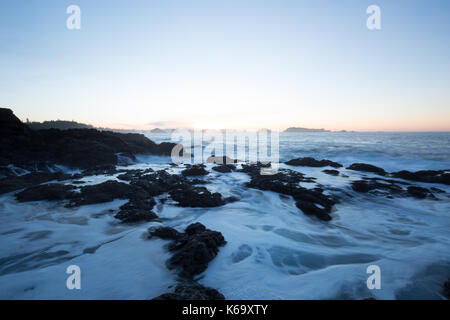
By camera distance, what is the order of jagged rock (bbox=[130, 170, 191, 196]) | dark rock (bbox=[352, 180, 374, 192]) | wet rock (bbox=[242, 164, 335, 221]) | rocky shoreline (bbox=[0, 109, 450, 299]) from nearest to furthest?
rocky shoreline (bbox=[0, 109, 450, 299]), wet rock (bbox=[242, 164, 335, 221]), jagged rock (bbox=[130, 170, 191, 196]), dark rock (bbox=[352, 180, 374, 192])

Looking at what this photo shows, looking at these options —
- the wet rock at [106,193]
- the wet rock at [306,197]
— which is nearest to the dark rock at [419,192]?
the wet rock at [306,197]

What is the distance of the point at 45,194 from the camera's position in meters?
6.52

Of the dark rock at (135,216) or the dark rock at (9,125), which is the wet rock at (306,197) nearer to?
the dark rock at (135,216)

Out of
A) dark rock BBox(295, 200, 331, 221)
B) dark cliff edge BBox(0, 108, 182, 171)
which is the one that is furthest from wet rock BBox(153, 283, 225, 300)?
dark cliff edge BBox(0, 108, 182, 171)

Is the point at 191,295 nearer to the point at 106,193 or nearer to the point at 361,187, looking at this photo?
the point at 106,193

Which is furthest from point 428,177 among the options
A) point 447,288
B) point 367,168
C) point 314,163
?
point 447,288

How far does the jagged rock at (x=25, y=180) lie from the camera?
710 centimetres

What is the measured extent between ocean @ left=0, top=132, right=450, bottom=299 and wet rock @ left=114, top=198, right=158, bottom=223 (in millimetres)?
281

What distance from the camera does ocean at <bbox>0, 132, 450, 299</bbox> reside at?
312 centimetres

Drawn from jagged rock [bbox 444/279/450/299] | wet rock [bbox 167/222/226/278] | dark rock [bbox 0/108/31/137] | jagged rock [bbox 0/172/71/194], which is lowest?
jagged rock [bbox 444/279/450/299]

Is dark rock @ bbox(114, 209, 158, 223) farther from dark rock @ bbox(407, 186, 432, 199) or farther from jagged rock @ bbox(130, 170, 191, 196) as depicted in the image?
dark rock @ bbox(407, 186, 432, 199)

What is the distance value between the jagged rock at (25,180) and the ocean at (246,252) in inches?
37.3

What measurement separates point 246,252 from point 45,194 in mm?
6591

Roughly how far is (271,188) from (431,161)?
60.7ft
